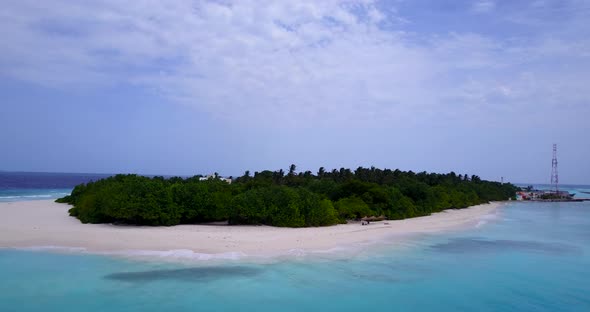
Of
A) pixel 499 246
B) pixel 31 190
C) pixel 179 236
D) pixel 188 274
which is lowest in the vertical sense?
pixel 188 274

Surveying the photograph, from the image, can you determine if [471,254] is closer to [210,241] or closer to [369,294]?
[369,294]

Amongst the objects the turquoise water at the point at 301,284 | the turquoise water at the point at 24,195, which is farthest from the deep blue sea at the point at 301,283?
the turquoise water at the point at 24,195

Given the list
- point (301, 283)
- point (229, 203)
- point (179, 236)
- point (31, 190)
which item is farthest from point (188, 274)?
point (31, 190)

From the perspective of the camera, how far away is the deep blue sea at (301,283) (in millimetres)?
12555

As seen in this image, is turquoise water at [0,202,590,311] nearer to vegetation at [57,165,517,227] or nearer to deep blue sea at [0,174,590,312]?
deep blue sea at [0,174,590,312]

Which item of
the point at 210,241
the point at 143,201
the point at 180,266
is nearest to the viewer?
the point at 180,266

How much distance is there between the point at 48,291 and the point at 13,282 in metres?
1.56

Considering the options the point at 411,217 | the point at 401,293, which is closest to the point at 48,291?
the point at 401,293

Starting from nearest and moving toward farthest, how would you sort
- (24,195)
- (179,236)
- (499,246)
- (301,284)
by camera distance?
(301,284), (179,236), (499,246), (24,195)

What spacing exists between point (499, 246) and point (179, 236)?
16.5 m

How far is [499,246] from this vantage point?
78.0 feet

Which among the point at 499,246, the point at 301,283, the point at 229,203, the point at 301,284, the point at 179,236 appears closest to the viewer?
the point at 301,284

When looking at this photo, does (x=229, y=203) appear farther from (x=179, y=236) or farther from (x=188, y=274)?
(x=188, y=274)

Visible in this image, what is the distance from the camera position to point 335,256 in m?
18.5
